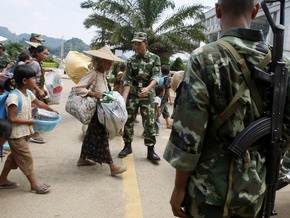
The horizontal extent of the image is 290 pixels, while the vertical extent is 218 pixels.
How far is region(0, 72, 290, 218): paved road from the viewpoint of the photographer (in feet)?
9.11

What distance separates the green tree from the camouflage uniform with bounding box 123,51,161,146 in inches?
419

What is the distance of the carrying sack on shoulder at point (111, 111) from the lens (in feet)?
11.3

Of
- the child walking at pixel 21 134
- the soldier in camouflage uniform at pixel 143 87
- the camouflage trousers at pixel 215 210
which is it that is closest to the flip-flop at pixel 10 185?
the child walking at pixel 21 134

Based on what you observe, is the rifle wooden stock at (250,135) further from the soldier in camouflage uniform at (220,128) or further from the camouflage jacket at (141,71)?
the camouflage jacket at (141,71)

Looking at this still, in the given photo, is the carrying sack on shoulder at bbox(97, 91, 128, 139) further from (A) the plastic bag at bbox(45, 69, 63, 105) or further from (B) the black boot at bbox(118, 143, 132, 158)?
(A) the plastic bag at bbox(45, 69, 63, 105)

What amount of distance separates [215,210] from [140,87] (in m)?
2.98

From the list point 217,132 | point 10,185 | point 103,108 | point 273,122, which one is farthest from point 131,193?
point 273,122

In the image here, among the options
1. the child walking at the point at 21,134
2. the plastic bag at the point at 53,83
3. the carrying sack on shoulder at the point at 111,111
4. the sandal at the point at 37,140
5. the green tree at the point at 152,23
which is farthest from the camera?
the green tree at the point at 152,23

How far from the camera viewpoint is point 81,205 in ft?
9.43

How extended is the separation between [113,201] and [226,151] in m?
1.87

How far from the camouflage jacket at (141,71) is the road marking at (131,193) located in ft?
3.77

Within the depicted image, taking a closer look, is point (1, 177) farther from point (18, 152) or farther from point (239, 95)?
point (239, 95)

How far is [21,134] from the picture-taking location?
2.94m

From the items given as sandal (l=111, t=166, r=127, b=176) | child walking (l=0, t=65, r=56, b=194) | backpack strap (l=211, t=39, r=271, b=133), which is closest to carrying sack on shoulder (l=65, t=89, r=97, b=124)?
child walking (l=0, t=65, r=56, b=194)
